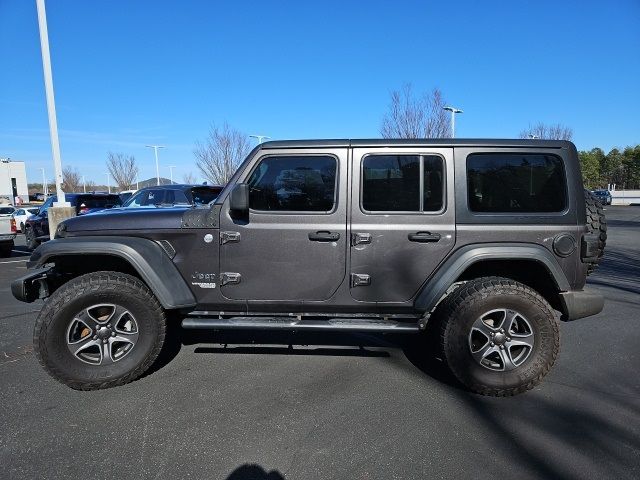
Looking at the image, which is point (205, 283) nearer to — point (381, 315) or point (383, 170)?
point (381, 315)

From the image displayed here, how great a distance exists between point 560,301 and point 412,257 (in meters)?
1.30

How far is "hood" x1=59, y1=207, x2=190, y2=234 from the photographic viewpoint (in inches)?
141

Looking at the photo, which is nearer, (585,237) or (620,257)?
(585,237)

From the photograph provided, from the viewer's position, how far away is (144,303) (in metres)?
3.45

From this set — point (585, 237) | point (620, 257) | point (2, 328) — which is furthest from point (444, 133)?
point (2, 328)

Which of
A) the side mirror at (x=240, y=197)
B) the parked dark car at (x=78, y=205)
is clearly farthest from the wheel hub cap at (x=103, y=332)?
the parked dark car at (x=78, y=205)

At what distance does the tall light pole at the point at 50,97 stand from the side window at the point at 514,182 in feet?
37.0

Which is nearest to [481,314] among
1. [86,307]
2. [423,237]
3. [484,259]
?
[484,259]

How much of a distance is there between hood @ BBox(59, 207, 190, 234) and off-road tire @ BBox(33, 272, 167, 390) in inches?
16.0

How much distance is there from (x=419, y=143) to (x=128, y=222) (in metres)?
2.56

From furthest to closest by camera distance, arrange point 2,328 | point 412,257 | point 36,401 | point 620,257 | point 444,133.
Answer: point 444,133
point 620,257
point 2,328
point 412,257
point 36,401

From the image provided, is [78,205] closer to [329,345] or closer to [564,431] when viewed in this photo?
[329,345]

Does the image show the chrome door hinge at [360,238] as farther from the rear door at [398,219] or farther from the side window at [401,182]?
the side window at [401,182]

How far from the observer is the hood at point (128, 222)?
3.57 metres
